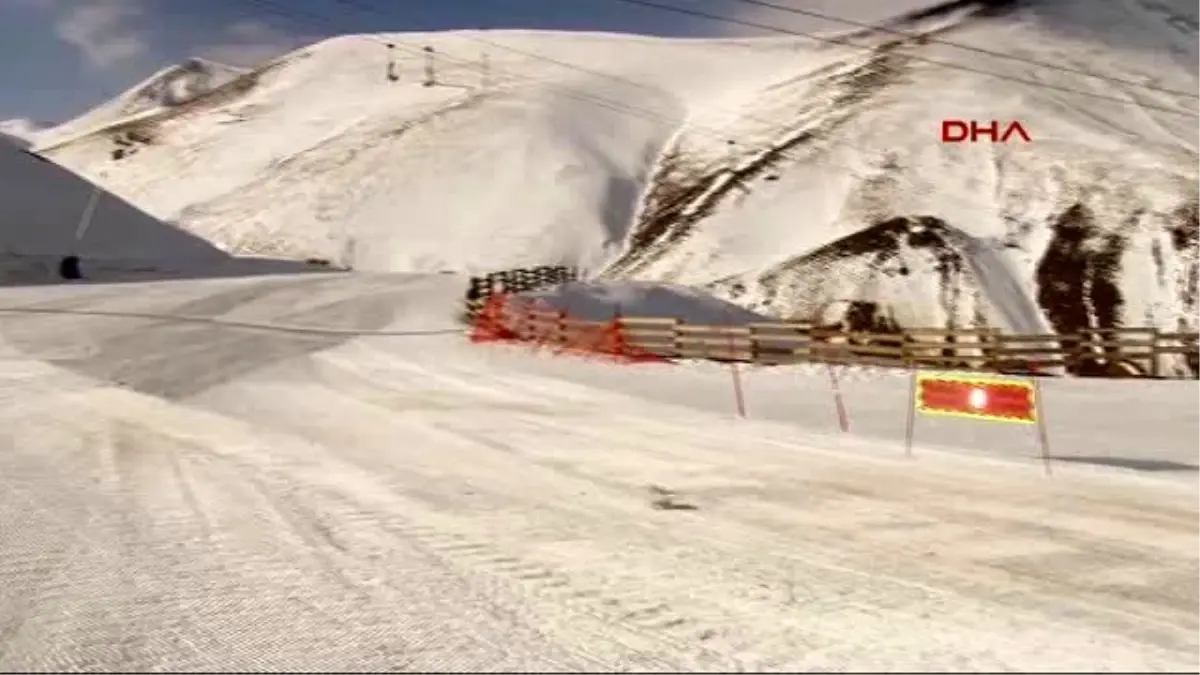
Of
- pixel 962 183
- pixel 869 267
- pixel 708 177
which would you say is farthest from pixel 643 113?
pixel 869 267

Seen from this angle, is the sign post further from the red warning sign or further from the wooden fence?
the wooden fence

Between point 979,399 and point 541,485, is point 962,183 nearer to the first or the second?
point 979,399

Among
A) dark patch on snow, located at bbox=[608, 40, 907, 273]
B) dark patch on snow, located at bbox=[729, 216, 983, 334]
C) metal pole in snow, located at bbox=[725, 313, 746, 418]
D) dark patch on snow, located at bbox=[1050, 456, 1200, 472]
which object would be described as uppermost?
dark patch on snow, located at bbox=[608, 40, 907, 273]

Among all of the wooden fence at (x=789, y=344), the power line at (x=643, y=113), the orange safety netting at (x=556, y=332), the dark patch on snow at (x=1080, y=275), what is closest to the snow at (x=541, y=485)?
the dark patch on snow at (x=1080, y=275)

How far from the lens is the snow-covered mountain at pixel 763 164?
59062mm

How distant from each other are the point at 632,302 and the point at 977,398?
2643 cm

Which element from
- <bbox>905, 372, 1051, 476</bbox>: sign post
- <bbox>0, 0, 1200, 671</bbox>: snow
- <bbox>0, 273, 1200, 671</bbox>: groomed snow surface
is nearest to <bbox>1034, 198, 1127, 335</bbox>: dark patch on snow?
<bbox>0, 0, 1200, 671</bbox>: snow

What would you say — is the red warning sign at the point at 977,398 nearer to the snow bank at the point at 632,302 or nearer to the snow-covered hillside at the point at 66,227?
the snow bank at the point at 632,302

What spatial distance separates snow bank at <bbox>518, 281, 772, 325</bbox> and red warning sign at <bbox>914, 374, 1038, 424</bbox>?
21676 millimetres

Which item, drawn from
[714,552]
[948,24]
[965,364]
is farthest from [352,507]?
[948,24]

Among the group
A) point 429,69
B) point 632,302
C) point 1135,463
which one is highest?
point 429,69

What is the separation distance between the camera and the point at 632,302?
39.7 m

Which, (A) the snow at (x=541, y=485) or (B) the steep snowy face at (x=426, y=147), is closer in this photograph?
(A) the snow at (x=541, y=485)

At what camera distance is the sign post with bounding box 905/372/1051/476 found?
1317 cm
